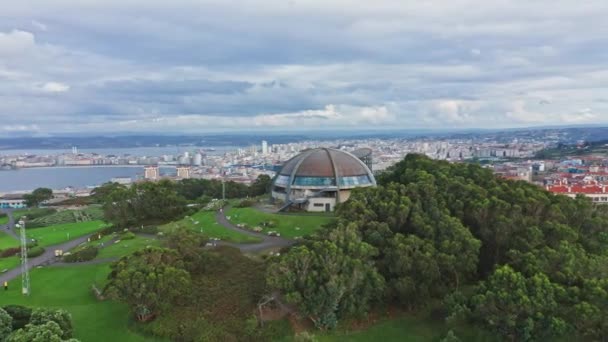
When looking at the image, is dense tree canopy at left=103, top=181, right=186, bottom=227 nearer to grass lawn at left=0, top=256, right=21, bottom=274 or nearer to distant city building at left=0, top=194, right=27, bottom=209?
grass lawn at left=0, top=256, right=21, bottom=274

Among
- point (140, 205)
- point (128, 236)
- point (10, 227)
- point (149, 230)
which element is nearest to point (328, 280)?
point (128, 236)

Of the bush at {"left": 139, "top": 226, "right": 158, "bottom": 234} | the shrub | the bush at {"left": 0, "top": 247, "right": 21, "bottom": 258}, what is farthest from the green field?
the bush at {"left": 139, "top": 226, "right": 158, "bottom": 234}

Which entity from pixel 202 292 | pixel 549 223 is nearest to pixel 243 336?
pixel 202 292

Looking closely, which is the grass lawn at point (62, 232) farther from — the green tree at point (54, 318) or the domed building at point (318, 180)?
the green tree at point (54, 318)

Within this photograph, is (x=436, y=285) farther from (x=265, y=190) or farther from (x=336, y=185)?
(x=265, y=190)

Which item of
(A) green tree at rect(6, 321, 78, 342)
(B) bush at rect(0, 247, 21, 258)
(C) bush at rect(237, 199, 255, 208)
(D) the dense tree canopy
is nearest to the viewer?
(A) green tree at rect(6, 321, 78, 342)
